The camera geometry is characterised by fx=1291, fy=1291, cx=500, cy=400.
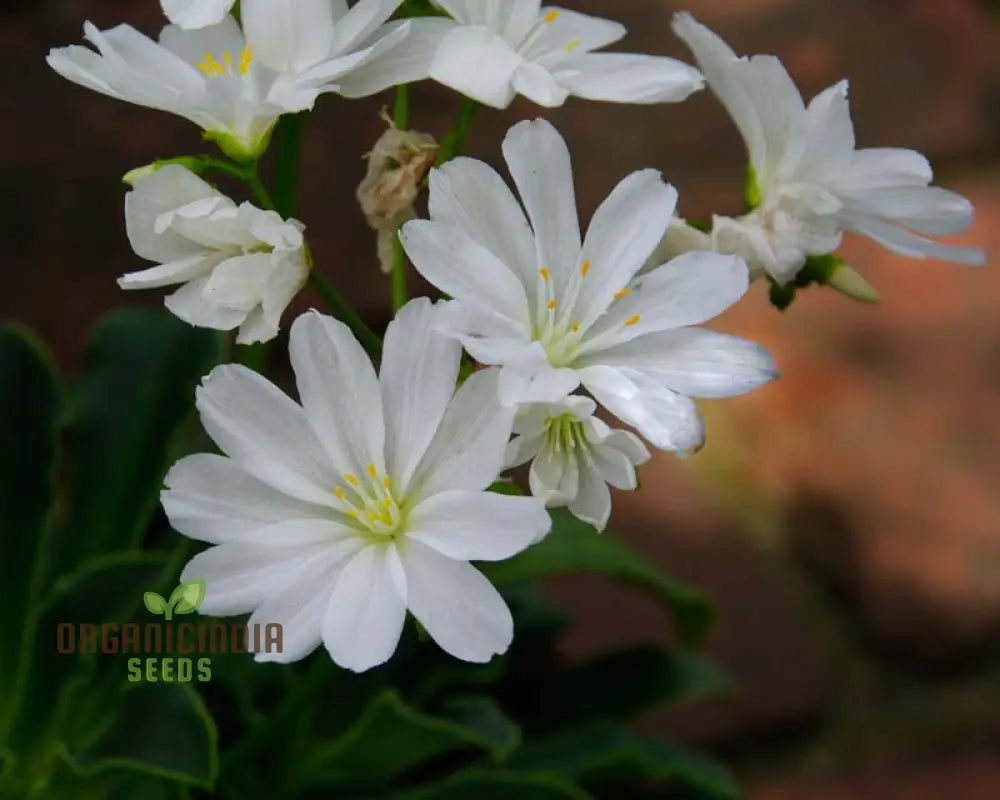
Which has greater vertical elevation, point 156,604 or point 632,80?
point 632,80

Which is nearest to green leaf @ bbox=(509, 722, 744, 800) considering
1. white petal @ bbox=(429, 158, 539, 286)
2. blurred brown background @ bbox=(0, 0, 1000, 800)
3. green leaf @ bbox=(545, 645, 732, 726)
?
green leaf @ bbox=(545, 645, 732, 726)

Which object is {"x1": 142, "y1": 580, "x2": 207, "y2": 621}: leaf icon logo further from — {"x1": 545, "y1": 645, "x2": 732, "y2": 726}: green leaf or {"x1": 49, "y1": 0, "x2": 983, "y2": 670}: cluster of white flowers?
{"x1": 545, "y1": 645, "x2": 732, "y2": 726}: green leaf

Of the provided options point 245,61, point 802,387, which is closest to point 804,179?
point 245,61

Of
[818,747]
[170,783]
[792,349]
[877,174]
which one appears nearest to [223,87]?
[877,174]

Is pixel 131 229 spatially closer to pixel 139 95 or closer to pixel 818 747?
pixel 139 95

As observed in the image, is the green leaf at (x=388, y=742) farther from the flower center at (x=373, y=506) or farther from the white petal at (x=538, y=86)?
the white petal at (x=538, y=86)

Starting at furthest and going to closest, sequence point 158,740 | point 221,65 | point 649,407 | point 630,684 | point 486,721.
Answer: point 630,684 → point 486,721 → point 158,740 → point 221,65 → point 649,407

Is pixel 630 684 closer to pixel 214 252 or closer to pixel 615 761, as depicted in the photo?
pixel 615 761
